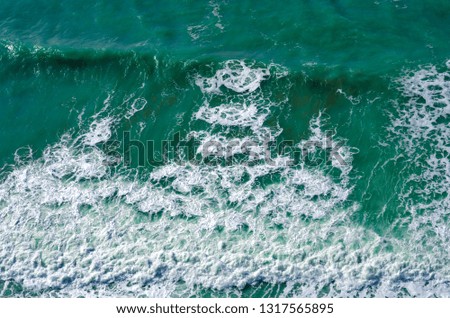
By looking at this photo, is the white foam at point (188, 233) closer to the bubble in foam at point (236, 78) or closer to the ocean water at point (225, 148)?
the ocean water at point (225, 148)

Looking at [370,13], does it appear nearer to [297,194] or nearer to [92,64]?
[297,194]

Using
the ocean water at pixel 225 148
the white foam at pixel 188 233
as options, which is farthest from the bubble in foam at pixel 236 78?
the white foam at pixel 188 233

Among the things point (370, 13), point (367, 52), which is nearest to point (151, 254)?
point (367, 52)

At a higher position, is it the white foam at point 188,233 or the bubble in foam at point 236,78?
the bubble in foam at point 236,78

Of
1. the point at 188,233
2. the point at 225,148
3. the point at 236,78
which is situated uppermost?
the point at 236,78

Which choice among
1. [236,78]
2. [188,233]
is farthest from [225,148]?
[188,233]

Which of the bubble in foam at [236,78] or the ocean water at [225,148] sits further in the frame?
the bubble in foam at [236,78]

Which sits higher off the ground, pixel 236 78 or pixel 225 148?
pixel 236 78

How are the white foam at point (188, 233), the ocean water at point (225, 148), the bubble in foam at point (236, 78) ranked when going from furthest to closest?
1. the bubble in foam at point (236, 78)
2. the ocean water at point (225, 148)
3. the white foam at point (188, 233)

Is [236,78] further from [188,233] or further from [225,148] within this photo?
[188,233]

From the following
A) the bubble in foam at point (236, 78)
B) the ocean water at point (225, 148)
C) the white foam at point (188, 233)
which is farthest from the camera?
the bubble in foam at point (236, 78)
